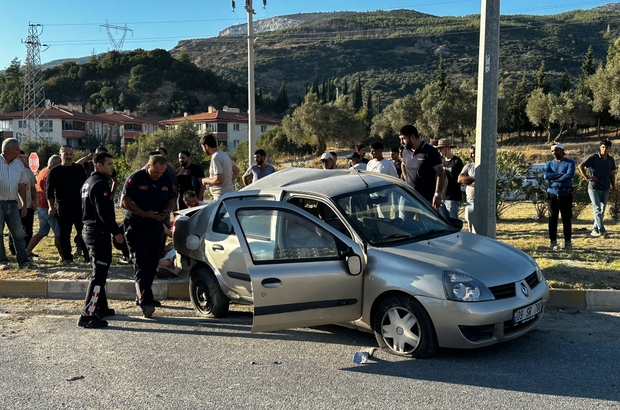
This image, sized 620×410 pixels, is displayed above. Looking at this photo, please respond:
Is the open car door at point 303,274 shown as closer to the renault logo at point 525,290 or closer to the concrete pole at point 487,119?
the renault logo at point 525,290

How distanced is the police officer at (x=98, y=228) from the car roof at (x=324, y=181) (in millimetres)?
1537

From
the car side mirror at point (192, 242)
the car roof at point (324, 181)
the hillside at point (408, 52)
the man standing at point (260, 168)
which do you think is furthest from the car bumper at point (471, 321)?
the hillside at point (408, 52)

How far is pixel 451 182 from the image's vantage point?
9.77m

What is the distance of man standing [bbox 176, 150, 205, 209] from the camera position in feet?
32.0

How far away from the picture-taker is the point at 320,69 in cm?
16600

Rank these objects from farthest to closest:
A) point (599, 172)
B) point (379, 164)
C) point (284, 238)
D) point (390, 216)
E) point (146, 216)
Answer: point (599, 172), point (379, 164), point (146, 216), point (390, 216), point (284, 238)

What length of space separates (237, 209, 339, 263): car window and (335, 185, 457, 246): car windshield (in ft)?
1.33

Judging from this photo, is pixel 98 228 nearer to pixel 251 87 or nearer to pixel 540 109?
pixel 251 87

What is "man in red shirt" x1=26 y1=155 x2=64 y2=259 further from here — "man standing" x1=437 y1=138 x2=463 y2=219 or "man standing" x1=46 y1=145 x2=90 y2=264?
"man standing" x1=437 y1=138 x2=463 y2=219

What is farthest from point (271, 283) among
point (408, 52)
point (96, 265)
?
point (408, 52)

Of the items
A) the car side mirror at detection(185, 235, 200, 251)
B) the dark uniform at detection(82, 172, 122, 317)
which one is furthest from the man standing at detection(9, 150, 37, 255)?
the car side mirror at detection(185, 235, 200, 251)

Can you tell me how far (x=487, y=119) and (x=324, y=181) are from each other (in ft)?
9.89

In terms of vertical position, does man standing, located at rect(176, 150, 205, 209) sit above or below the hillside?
below

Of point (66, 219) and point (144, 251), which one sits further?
point (66, 219)
